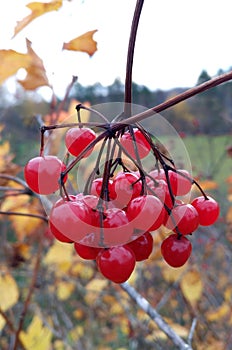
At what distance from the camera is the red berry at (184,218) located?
0.51m

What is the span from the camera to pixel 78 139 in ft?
1.81

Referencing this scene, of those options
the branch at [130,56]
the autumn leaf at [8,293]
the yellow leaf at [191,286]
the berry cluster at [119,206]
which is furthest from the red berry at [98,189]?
the yellow leaf at [191,286]

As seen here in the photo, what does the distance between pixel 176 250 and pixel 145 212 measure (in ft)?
0.32

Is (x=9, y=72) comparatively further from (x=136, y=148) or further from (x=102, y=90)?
(x=102, y=90)

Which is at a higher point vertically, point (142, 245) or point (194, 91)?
point (194, 91)

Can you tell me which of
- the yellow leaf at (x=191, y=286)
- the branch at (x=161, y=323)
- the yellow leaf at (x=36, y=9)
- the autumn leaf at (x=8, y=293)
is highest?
the yellow leaf at (x=36, y=9)

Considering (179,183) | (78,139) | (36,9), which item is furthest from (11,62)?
(179,183)

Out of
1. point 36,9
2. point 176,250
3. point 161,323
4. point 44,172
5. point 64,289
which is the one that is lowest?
point 64,289

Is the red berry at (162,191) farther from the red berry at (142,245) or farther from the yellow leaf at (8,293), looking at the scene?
the yellow leaf at (8,293)

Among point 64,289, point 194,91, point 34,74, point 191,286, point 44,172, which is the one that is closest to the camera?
point 194,91

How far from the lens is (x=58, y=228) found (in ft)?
1.59

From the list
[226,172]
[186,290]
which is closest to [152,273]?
[186,290]

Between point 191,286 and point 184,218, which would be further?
point 191,286

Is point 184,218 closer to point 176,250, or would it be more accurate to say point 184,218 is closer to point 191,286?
point 176,250
